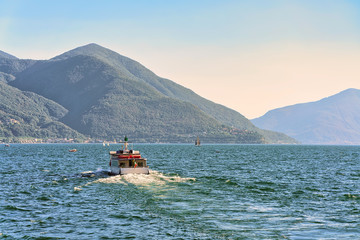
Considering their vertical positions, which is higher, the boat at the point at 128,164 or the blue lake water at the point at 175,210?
the boat at the point at 128,164

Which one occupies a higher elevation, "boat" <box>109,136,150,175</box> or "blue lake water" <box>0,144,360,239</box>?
"boat" <box>109,136,150,175</box>

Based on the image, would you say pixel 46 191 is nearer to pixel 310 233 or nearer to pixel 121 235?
pixel 121 235

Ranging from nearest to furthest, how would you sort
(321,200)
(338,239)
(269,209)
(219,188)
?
(338,239) → (269,209) → (321,200) → (219,188)

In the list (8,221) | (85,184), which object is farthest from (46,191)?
(8,221)

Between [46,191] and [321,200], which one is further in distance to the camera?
[46,191]

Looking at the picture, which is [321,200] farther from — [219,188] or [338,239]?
[338,239]

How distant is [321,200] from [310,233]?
1612 cm

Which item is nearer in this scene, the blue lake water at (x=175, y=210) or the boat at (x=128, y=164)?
the blue lake water at (x=175, y=210)

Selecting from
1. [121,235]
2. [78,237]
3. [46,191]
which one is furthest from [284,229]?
[46,191]

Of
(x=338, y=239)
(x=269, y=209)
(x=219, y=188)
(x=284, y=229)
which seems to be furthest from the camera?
(x=219, y=188)

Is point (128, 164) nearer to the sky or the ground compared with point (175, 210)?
nearer to the sky

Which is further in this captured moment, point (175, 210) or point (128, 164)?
point (128, 164)

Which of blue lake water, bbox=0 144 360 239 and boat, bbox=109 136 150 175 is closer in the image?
blue lake water, bbox=0 144 360 239

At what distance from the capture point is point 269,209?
1473 inches
